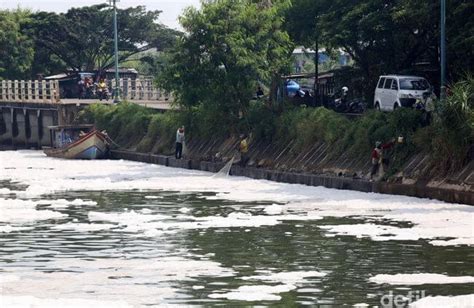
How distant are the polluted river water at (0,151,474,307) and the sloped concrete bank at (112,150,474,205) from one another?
0.51 m

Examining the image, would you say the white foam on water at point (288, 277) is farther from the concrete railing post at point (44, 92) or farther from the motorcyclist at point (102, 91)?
the motorcyclist at point (102, 91)

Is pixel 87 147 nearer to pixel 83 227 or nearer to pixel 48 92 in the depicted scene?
pixel 48 92

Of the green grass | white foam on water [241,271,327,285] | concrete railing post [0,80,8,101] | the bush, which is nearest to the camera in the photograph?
white foam on water [241,271,327,285]

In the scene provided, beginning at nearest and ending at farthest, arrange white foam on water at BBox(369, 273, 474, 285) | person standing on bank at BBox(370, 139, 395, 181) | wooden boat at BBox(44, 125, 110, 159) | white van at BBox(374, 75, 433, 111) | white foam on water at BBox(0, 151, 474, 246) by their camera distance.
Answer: white foam on water at BBox(369, 273, 474, 285), white foam on water at BBox(0, 151, 474, 246), person standing on bank at BBox(370, 139, 395, 181), white van at BBox(374, 75, 433, 111), wooden boat at BBox(44, 125, 110, 159)

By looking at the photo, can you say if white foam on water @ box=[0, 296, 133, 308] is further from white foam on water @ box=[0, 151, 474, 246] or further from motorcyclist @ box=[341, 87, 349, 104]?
motorcyclist @ box=[341, 87, 349, 104]

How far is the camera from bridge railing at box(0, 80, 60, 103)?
83.9 m

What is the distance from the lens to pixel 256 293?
25.4 metres

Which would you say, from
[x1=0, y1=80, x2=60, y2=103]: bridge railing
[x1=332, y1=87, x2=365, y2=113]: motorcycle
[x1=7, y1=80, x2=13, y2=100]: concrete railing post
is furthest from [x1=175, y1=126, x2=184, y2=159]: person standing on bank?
[x1=7, y1=80, x2=13, y2=100]: concrete railing post

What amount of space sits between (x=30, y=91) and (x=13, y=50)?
17521mm

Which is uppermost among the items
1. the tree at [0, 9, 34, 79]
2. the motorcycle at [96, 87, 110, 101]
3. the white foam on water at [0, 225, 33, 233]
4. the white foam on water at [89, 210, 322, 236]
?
the tree at [0, 9, 34, 79]

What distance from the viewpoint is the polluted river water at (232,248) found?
25.3m

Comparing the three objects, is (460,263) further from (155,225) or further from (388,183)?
(388,183)

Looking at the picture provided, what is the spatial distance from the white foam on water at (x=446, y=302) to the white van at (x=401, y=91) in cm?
2573

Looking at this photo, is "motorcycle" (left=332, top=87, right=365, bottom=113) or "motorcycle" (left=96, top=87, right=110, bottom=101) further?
"motorcycle" (left=96, top=87, right=110, bottom=101)
